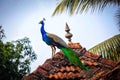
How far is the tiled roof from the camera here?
655 centimetres

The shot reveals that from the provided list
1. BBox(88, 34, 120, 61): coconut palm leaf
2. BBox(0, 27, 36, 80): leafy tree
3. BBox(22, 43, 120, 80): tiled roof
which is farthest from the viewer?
BBox(0, 27, 36, 80): leafy tree

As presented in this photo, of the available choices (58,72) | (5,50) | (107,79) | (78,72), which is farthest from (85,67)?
(5,50)

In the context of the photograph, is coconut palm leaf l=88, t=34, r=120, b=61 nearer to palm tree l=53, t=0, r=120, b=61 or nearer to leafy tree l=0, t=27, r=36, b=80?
palm tree l=53, t=0, r=120, b=61

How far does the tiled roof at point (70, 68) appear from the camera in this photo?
6.55m

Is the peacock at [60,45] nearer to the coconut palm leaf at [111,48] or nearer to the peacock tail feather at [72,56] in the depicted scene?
the peacock tail feather at [72,56]

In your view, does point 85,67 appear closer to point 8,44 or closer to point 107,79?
point 107,79

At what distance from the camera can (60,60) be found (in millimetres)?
7035

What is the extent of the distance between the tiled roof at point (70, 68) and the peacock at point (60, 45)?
97mm

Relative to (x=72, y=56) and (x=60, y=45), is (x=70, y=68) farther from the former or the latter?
(x=60, y=45)

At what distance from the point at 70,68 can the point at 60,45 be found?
86 cm

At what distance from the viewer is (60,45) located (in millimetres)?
7547

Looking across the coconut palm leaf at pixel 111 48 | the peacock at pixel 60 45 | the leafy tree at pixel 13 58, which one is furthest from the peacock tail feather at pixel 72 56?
the leafy tree at pixel 13 58

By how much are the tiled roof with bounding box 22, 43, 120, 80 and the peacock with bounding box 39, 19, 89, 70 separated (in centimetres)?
10

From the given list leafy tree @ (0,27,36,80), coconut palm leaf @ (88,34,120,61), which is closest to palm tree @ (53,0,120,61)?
coconut palm leaf @ (88,34,120,61)
